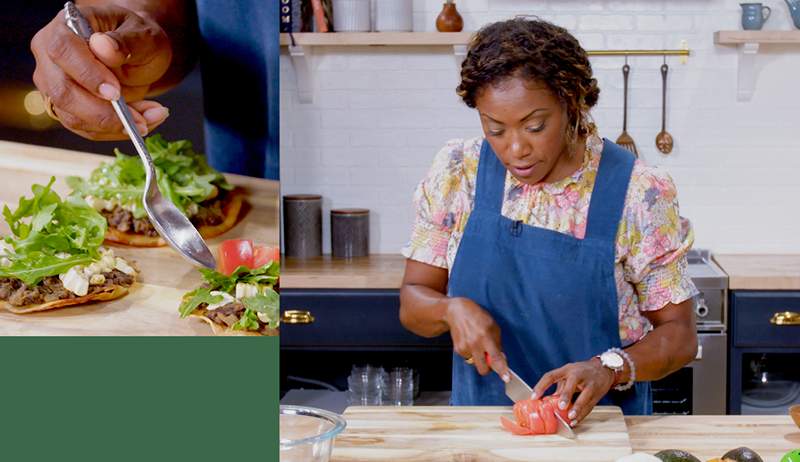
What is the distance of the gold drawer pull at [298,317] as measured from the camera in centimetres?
363

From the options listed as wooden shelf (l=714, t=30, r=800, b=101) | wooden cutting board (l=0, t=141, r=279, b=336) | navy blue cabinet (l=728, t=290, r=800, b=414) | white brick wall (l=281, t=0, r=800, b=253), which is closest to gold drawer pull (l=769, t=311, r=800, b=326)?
navy blue cabinet (l=728, t=290, r=800, b=414)

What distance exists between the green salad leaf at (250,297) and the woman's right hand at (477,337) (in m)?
1.17

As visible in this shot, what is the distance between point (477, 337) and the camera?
1.88 meters

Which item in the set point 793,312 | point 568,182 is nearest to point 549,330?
point 568,182

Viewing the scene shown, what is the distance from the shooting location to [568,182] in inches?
79.4

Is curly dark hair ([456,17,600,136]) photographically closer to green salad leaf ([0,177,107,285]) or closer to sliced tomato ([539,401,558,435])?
sliced tomato ([539,401,558,435])

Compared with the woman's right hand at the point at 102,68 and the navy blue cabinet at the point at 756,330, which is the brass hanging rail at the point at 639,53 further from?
the woman's right hand at the point at 102,68

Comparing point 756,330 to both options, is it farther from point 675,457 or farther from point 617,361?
point 675,457

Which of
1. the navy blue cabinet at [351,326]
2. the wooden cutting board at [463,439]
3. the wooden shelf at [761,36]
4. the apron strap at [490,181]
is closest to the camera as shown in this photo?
the wooden cutting board at [463,439]

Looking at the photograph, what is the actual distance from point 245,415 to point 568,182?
146cm

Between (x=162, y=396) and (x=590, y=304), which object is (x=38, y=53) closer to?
(x=162, y=396)

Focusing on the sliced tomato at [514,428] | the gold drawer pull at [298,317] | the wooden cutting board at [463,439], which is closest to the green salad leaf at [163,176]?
the wooden cutting board at [463,439]

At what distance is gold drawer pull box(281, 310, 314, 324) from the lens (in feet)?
11.9

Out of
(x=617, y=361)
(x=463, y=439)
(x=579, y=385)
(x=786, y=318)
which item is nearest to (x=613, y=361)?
(x=617, y=361)
